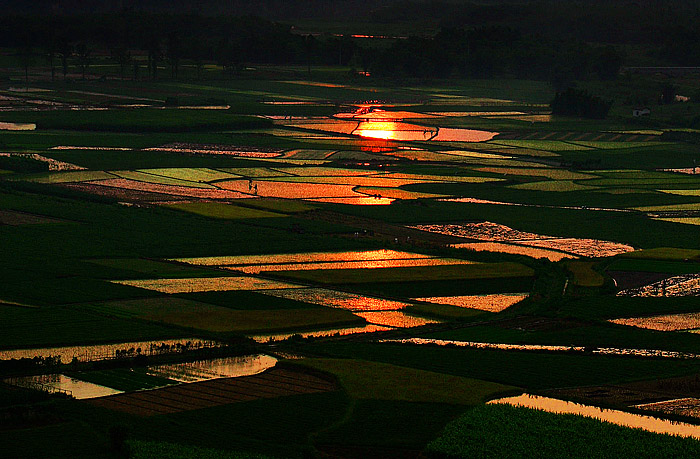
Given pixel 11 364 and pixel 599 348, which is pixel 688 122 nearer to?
pixel 599 348

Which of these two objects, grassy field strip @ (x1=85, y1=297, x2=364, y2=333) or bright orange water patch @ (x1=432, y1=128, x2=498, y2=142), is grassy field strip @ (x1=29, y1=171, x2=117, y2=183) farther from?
bright orange water patch @ (x1=432, y1=128, x2=498, y2=142)

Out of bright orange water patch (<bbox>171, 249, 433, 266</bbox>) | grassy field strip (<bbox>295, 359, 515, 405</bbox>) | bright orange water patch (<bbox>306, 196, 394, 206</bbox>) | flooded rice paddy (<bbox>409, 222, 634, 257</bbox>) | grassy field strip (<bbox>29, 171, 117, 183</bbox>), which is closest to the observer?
grassy field strip (<bbox>295, 359, 515, 405</bbox>)

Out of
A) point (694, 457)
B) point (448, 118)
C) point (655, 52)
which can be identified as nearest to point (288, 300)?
point (694, 457)

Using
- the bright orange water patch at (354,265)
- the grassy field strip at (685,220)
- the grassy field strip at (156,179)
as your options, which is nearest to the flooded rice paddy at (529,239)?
the bright orange water patch at (354,265)

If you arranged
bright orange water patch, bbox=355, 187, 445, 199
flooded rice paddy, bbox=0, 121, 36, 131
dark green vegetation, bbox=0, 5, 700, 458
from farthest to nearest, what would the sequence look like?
flooded rice paddy, bbox=0, 121, 36, 131, bright orange water patch, bbox=355, 187, 445, 199, dark green vegetation, bbox=0, 5, 700, 458

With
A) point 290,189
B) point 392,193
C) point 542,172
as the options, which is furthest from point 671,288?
point 542,172

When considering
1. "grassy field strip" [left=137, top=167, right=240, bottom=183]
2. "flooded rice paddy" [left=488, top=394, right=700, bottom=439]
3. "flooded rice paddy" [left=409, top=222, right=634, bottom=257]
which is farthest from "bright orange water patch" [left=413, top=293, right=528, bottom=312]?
"grassy field strip" [left=137, top=167, right=240, bottom=183]

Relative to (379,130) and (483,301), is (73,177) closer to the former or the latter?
(483,301)
